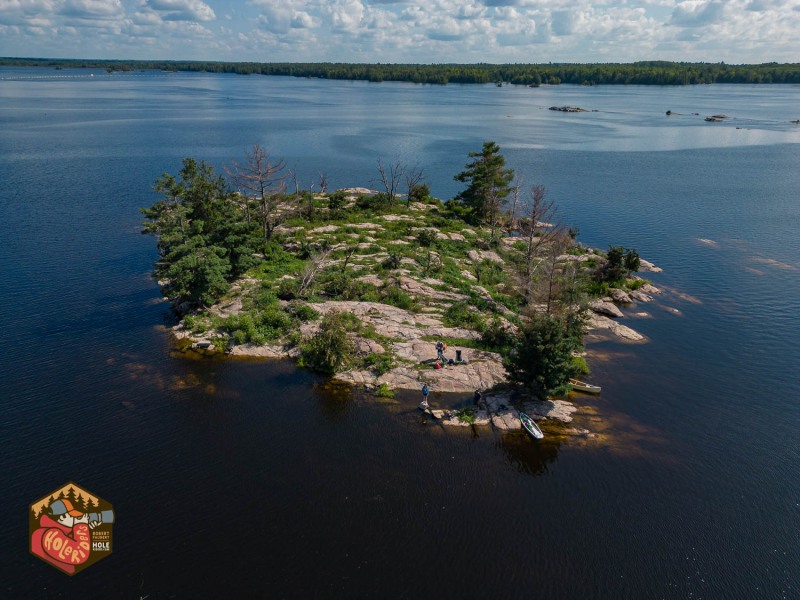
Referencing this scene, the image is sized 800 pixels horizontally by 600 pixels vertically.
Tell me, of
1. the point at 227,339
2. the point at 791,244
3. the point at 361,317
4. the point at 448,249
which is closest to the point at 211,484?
the point at 227,339

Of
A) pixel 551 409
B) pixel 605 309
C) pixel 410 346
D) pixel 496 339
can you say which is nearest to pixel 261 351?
pixel 410 346

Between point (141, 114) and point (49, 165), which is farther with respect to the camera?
point (141, 114)

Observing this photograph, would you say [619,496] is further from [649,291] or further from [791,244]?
[791,244]

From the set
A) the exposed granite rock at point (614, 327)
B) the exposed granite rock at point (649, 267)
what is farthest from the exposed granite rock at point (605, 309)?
the exposed granite rock at point (649, 267)

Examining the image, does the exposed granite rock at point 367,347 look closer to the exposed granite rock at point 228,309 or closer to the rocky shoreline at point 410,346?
the rocky shoreline at point 410,346

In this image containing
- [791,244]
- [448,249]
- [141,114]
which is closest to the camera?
[448,249]

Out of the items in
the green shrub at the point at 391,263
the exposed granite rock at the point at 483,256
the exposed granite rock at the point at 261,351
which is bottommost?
the exposed granite rock at the point at 261,351

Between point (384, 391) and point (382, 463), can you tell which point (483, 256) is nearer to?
point (384, 391)
